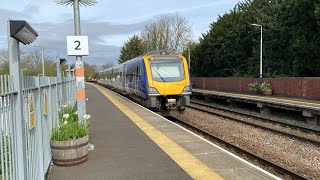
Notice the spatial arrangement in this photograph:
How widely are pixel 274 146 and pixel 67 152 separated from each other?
6.88 meters

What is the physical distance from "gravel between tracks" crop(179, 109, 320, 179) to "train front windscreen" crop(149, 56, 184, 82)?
2518 mm

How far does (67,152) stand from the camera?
21.2 feet

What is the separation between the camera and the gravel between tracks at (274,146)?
28.6ft

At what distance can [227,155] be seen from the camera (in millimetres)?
7160

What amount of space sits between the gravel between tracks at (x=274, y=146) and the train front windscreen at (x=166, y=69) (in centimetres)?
252

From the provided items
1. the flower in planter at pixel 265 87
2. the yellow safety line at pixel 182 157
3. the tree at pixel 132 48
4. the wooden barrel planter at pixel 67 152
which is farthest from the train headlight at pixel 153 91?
the tree at pixel 132 48

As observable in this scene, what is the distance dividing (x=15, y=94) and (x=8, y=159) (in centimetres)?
66

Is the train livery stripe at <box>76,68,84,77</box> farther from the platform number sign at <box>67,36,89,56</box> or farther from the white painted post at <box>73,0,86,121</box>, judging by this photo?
the platform number sign at <box>67,36,89,56</box>

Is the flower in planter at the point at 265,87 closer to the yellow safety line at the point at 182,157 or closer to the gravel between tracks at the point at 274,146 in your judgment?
the gravel between tracks at the point at 274,146

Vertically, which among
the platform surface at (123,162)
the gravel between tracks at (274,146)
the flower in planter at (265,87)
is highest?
the flower in planter at (265,87)

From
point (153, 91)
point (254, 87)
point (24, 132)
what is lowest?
point (254, 87)

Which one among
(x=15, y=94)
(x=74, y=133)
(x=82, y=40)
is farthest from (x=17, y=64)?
(x=82, y=40)

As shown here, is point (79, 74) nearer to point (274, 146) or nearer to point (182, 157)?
point (182, 157)

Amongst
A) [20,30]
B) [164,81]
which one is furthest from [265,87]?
[20,30]
